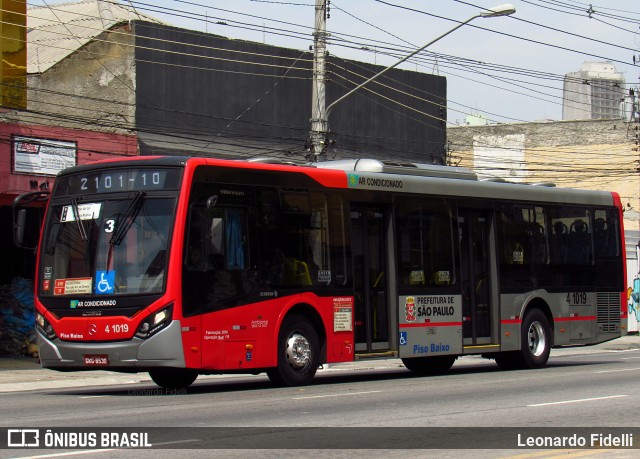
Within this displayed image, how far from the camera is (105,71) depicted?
3294cm

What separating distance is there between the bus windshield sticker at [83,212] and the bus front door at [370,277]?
4162 millimetres

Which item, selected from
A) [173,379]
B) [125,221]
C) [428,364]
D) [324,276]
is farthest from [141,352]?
[428,364]

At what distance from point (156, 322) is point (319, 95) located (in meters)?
12.4

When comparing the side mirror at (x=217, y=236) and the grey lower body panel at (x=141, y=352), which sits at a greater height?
the side mirror at (x=217, y=236)

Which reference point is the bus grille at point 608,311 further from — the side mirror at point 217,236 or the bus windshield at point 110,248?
the bus windshield at point 110,248

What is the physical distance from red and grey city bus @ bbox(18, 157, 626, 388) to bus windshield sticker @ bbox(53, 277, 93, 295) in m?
0.02

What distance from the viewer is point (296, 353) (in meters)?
16.6

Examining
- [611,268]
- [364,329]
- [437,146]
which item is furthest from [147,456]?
[437,146]

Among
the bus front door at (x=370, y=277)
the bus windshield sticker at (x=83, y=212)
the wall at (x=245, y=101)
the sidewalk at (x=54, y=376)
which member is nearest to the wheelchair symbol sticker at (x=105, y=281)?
the bus windshield sticker at (x=83, y=212)

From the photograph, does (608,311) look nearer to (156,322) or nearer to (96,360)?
(156,322)

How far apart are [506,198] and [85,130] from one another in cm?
1285

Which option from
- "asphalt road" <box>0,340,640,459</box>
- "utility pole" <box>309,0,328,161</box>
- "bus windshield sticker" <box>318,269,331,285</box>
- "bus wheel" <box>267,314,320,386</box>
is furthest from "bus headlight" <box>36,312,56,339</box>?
"utility pole" <box>309,0,328,161</box>

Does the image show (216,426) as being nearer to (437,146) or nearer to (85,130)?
(85,130)

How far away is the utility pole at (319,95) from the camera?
25969 millimetres
